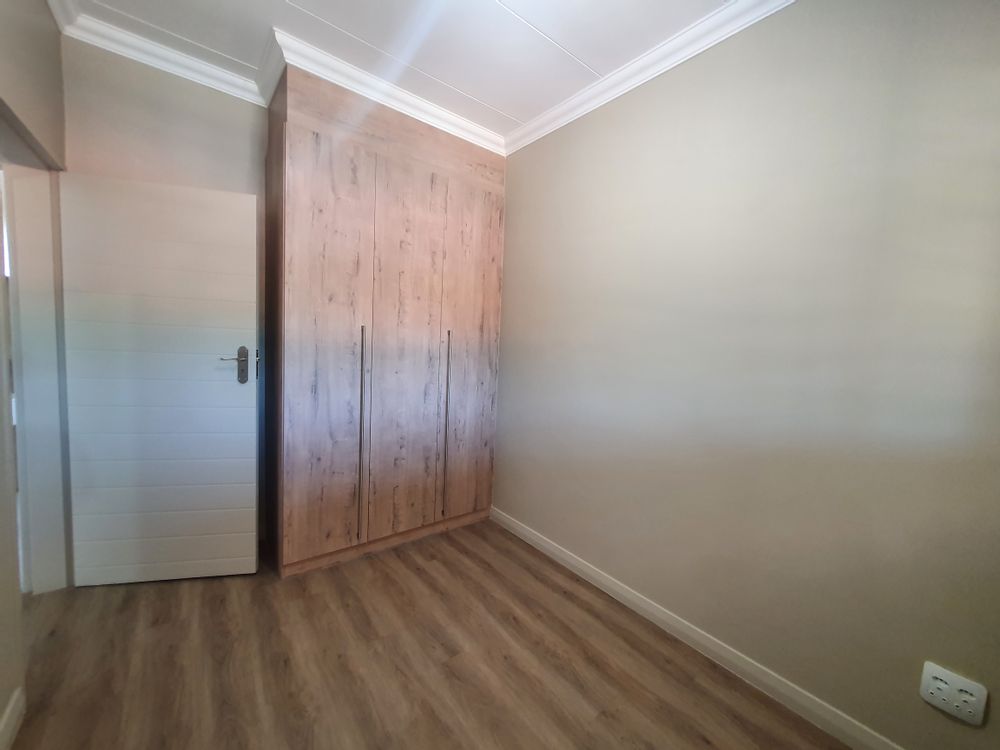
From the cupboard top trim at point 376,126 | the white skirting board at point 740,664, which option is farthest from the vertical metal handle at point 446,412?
the cupboard top trim at point 376,126

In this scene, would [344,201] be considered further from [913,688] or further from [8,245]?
[913,688]

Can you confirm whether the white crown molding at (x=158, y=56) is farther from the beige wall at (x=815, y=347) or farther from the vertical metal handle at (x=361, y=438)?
the beige wall at (x=815, y=347)

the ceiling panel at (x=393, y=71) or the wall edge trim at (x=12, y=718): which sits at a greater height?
the ceiling panel at (x=393, y=71)

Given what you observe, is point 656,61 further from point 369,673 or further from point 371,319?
point 369,673

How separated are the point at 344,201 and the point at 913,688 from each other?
9.66 feet

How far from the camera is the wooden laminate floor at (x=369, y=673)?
48.4 inches

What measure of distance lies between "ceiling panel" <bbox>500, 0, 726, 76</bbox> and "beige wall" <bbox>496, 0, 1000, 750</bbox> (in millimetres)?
184

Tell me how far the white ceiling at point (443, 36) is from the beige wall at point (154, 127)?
0.28 feet

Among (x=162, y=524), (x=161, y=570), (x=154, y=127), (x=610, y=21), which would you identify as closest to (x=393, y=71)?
(x=610, y=21)

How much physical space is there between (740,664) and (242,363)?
2.65m

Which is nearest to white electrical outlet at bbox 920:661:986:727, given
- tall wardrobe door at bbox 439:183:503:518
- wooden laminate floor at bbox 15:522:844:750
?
wooden laminate floor at bbox 15:522:844:750

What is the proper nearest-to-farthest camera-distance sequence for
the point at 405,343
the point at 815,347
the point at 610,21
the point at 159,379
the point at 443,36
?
the point at 815,347 < the point at 610,21 < the point at 443,36 < the point at 159,379 < the point at 405,343

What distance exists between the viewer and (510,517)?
8.63 feet

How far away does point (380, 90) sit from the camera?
2041 millimetres
